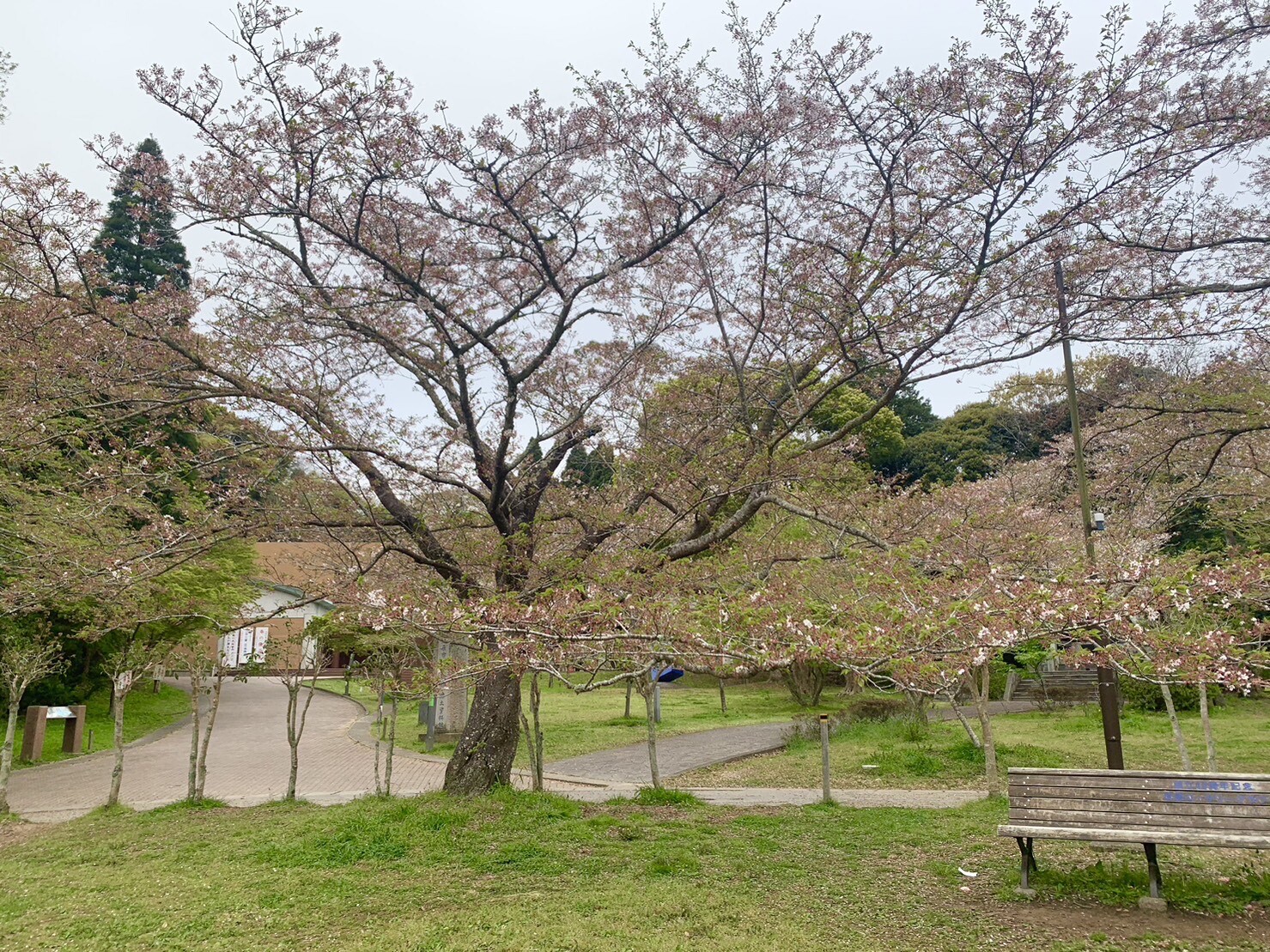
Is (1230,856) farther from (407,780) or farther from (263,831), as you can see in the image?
(407,780)

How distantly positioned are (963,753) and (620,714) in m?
11.1

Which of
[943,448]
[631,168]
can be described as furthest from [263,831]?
[943,448]

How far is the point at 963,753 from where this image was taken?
459 inches

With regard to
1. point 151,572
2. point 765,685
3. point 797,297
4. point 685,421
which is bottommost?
point 765,685

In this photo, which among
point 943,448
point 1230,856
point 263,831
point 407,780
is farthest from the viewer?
point 943,448

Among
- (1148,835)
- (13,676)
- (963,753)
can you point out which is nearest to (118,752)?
(13,676)

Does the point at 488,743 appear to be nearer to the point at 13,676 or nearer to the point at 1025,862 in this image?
the point at 1025,862

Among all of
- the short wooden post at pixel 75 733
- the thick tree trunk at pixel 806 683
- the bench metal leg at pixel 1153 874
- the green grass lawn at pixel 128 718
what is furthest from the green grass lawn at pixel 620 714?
the bench metal leg at pixel 1153 874

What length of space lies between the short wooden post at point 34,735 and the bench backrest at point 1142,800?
16.0m

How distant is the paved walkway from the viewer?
12.3m

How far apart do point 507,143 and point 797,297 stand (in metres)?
3.17

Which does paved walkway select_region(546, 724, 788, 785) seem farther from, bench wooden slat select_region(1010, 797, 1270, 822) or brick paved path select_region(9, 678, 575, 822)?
bench wooden slat select_region(1010, 797, 1270, 822)

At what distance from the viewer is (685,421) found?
28.4 feet

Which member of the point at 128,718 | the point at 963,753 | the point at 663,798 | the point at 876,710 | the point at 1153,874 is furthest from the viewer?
the point at 128,718
